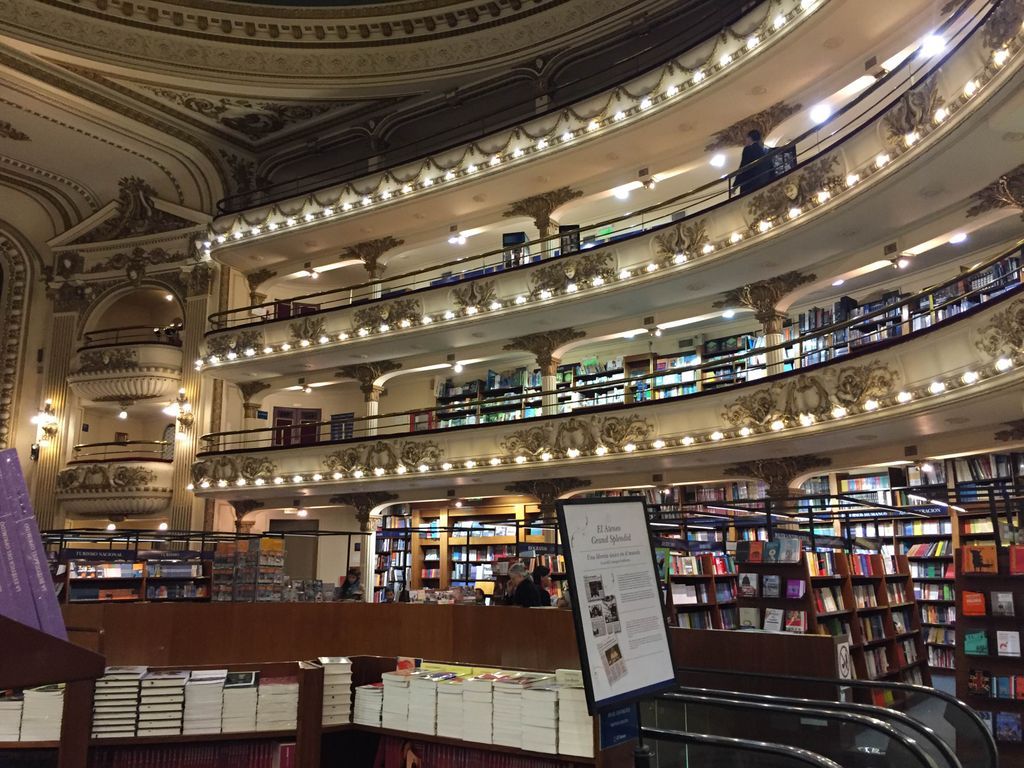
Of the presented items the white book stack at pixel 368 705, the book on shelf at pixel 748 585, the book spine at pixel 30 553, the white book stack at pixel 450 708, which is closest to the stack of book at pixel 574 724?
the white book stack at pixel 450 708

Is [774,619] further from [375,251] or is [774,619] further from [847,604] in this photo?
[375,251]

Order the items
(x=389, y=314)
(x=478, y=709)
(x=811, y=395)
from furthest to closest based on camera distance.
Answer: (x=389, y=314) → (x=811, y=395) → (x=478, y=709)

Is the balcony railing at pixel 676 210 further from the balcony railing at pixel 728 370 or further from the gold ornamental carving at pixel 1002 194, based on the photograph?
the balcony railing at pixel 728 370

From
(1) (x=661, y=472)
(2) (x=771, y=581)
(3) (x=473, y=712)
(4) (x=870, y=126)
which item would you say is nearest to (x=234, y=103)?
(1) (x=661, y=472)

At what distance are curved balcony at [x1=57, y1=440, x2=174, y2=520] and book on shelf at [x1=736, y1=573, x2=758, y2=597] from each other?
14.5 metres

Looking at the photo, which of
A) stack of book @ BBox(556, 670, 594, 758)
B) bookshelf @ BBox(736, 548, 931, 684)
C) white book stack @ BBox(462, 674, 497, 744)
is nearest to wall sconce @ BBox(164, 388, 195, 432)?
bookshelf @ BBox(736, 548, 931, 684)

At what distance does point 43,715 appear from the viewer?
4.02 m

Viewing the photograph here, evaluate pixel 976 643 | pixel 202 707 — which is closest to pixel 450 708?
pixel 202 707

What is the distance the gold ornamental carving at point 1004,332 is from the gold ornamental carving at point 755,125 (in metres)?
6.00

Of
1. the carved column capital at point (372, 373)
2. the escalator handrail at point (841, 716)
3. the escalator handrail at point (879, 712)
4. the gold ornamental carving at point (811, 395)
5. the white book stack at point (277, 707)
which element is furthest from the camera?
the carved column capital at point (372, 373)

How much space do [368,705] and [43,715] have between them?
153 centimetres

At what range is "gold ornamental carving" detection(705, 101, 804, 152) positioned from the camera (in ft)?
42.1

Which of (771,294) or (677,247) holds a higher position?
(677,247)

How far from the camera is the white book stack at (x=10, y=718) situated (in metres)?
3.98
